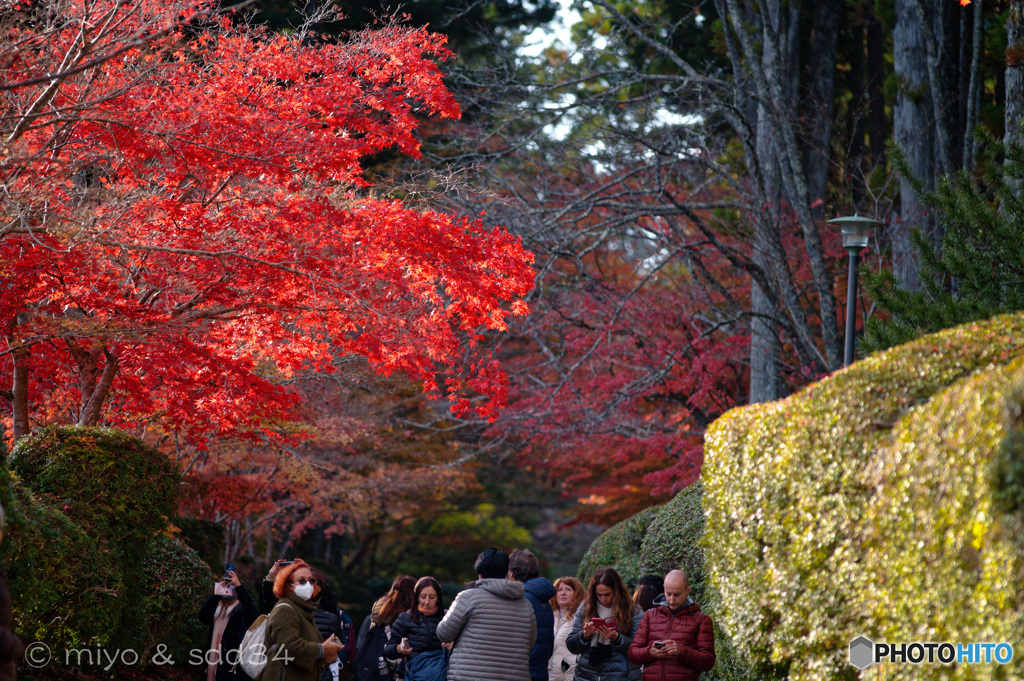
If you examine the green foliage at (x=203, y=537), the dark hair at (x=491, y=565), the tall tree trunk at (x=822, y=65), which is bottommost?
the dark hair at (x=491, y=565)

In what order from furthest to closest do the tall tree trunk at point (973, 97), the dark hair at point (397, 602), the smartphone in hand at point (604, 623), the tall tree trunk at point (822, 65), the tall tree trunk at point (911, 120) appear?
the tall tree trunk at point (822, 65), the tall tree trunk at point (911, 120), the tall tree trunk at point (973, 97), the dark hair at point (397, 602), the smartphone in hand at point (604, 623)

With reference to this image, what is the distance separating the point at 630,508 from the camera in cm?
1936

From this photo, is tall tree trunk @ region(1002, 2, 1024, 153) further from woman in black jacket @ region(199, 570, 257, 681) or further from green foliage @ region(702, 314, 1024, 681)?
woman in black jacket @ region(199, 570, 257, 681)

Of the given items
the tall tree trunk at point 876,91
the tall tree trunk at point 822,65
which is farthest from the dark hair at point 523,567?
the tall tree trunk at point 876,91

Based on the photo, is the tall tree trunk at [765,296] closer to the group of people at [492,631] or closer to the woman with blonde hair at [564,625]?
the woman with blonde hair at [564,625]

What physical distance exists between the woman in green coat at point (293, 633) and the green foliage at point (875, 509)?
7.70ft

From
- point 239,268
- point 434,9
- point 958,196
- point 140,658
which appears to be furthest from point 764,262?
point 140,658

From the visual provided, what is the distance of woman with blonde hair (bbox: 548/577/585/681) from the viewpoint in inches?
271

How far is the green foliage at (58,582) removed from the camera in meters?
5.86

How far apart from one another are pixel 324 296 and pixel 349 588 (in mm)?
13007

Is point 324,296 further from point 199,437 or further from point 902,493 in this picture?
point 902,493

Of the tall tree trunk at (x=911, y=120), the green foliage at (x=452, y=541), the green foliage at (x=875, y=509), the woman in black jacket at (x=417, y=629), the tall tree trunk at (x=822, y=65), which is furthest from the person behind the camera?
the green foliage at (x=452, y=541)

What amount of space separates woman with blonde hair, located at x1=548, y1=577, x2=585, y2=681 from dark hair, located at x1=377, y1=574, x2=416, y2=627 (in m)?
1.21

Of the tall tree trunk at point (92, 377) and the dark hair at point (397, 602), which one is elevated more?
the tall tree trunk at point (92, 377)
